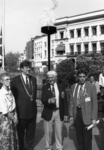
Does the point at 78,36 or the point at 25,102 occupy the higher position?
the point at 78,36

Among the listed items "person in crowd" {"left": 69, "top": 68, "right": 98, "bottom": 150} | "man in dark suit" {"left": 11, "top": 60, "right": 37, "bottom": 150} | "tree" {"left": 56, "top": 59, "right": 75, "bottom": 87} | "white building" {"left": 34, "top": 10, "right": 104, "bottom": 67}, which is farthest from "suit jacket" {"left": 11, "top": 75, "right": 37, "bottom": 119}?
"white building" {"left": 34, "top": 10, "right": 104, "bottom": 67}

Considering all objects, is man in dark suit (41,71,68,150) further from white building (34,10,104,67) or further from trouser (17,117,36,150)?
white building (34,10,104,67)

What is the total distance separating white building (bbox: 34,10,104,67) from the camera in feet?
169

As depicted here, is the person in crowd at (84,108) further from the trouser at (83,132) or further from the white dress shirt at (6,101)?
the white dress shirt at (6,101)

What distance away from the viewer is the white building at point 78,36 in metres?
51.6

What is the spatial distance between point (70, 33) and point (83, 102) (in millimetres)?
55084

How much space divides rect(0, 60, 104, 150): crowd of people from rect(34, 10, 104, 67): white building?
1818 inches

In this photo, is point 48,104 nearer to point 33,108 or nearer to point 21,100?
point 33,108

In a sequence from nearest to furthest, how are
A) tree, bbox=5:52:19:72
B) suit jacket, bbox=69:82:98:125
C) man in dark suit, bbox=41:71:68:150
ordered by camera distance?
suit jacket, bbox=69:82:98:125 → man in dark suit, bbox=41:71:68:150 → tree, bbox=5:52:19:72

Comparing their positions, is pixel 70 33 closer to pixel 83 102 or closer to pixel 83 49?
pixel 83 49

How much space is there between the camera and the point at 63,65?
1548 inches

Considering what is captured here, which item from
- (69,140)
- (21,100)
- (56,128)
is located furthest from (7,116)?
(69,140)

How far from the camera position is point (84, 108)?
4.07 metres

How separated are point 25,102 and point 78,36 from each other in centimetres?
5335
